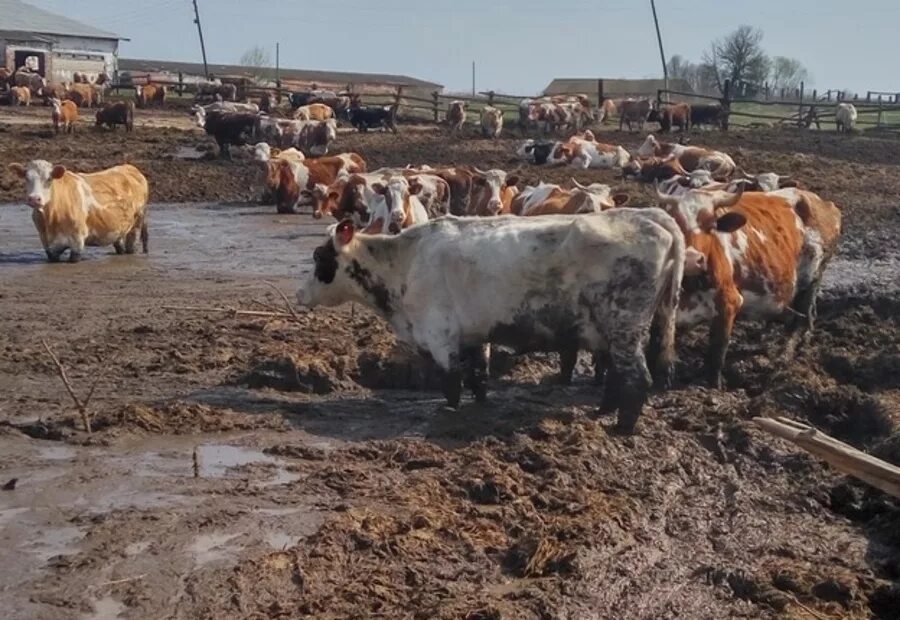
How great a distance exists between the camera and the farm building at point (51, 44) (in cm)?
6456

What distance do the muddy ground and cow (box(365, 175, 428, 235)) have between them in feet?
6.21

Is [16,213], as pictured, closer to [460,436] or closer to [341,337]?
[341,337]

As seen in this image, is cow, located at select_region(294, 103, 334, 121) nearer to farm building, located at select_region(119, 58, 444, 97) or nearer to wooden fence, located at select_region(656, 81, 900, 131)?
wooden fence, located at select_region(656, 81, 900, 131)

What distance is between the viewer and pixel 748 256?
10188mm

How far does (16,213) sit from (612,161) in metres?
15.3

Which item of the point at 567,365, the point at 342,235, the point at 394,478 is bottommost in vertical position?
the point at 394,478

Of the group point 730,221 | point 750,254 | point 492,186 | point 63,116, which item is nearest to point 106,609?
point 730,221

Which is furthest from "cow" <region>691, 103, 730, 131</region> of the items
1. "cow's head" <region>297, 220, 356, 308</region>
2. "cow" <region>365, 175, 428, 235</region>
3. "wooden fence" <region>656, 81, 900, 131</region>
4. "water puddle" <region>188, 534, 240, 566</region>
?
"water puddle" <region>188, 534, 240, 566</region>

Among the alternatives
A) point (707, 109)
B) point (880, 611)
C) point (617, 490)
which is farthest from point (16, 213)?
point (707, 109)

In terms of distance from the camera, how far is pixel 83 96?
52.4m

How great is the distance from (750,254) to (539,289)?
2.36 metres

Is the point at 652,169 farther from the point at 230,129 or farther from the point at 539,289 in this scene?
the point at 539,289

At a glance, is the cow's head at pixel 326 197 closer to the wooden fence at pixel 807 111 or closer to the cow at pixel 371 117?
the cow at pixel 371 117

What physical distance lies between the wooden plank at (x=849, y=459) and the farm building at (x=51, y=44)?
205 feet
